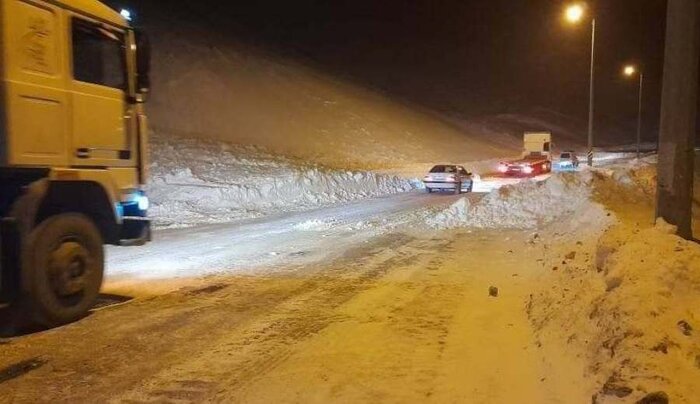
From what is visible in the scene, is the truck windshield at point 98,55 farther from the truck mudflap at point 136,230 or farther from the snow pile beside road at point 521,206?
the snow pile beside road at point 521,206

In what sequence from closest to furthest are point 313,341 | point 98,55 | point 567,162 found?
1. point 313,341
2. point 98,55
3. point 567,162

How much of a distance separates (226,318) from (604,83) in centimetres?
13978

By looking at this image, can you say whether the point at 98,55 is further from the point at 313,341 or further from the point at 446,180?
the point at 446,180

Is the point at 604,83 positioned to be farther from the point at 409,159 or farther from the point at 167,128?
the point at 167,128

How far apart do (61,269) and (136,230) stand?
4.81 ft

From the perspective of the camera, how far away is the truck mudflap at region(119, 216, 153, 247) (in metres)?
9.24

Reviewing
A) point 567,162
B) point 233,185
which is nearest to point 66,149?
point 233,185

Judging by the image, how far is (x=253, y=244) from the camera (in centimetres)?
1503

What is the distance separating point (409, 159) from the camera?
163 feet

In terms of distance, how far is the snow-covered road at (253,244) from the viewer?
1195 centimetres

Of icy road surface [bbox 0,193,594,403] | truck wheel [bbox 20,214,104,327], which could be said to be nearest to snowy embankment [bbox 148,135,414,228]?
icy road surface [bbox 0,193,594,403]

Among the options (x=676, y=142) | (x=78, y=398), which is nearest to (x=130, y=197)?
(x=78, y=398)

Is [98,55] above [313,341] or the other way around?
above

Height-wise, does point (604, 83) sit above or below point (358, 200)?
above
